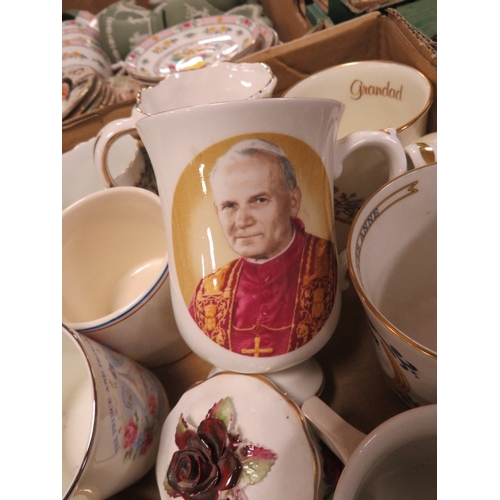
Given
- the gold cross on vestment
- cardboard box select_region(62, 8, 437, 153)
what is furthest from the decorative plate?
the gold cross on vestment

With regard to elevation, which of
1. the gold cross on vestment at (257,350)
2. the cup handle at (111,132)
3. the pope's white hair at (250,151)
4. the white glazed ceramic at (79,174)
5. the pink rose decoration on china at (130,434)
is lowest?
the pink rose decoration on china at (130,434)

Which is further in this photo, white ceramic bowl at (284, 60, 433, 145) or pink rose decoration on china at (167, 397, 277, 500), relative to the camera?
white ceramic bowl at (284, 60, 433, 145)

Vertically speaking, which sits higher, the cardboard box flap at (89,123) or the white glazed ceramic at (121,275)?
the cardboard box flap at (89,123)

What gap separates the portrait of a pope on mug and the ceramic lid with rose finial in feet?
0.12

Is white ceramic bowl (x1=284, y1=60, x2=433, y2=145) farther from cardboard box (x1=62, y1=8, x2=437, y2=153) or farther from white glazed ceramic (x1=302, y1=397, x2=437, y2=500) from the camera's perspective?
white glazed ceramic (x1=302, y1=397, x2=437, y2=500)

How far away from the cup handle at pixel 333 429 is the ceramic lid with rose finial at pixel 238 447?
1 cm

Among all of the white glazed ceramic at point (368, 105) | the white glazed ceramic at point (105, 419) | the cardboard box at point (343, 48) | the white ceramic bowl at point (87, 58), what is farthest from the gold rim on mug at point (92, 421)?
the white ceramic bowl at point (87, 58)

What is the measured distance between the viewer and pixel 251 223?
11.1 inches

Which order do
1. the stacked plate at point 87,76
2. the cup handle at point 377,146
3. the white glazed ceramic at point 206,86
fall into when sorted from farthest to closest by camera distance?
the stacked plate at point 87,76
the white glazed ceramic at point 206,86
the cup handle at point 377,146

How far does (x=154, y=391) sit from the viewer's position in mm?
373

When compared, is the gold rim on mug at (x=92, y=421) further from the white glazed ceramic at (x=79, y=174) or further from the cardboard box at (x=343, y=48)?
the cardboard box at (x=343, y=48)

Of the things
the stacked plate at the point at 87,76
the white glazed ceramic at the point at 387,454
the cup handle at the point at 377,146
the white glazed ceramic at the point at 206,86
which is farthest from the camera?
the stacked plate at the point at 87,76

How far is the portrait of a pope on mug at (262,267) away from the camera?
0.28 m

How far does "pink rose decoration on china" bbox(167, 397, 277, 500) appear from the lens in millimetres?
278
